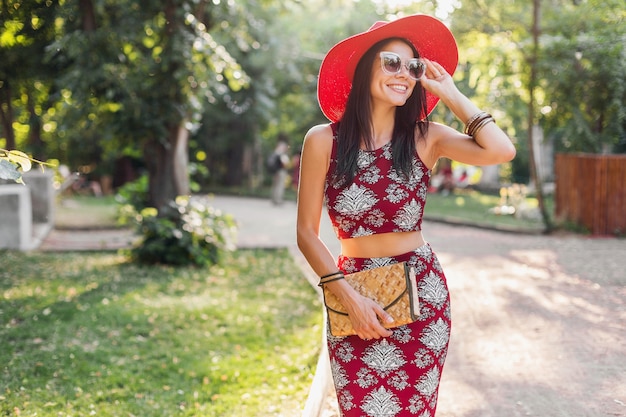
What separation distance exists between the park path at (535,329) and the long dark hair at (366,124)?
183 centimetres

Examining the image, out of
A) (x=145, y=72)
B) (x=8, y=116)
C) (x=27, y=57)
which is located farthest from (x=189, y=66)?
(x=8, y=116)

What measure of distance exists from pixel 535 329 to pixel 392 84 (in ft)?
14.4

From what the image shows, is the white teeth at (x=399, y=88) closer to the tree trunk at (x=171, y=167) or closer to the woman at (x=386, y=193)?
the woman at (x=386, y=193)

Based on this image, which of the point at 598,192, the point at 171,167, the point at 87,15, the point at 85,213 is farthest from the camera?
the point at 85,213

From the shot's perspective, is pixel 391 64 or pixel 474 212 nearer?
pixel 391 64

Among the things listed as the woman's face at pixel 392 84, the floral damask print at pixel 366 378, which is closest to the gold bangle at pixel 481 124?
the woman's face at pixel 392 84

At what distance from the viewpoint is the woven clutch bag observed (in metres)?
2.86

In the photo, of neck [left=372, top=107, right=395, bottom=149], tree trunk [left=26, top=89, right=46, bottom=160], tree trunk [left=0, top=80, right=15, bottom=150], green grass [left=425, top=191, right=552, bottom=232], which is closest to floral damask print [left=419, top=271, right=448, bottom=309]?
neck [left=372, top=107, right=395, bottom=149]

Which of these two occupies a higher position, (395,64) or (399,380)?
(395,64)

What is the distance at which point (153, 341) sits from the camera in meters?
6.94

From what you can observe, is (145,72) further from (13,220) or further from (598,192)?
(598,192)

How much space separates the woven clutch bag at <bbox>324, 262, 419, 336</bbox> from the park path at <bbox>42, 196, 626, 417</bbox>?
1580 mm

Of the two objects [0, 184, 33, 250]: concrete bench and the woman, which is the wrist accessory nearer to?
the woman

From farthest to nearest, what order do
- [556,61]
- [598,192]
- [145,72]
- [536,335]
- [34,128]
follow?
[34,128] < [598,192] < [556,61] < [145,72] < [536,335]
